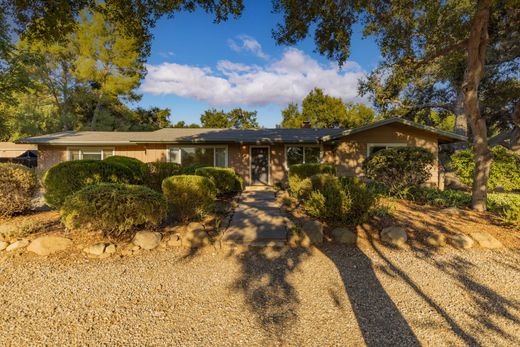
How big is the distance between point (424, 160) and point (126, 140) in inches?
513

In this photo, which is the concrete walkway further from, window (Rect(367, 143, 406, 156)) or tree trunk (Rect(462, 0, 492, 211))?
window (Rect(367, 143, 406, 156))

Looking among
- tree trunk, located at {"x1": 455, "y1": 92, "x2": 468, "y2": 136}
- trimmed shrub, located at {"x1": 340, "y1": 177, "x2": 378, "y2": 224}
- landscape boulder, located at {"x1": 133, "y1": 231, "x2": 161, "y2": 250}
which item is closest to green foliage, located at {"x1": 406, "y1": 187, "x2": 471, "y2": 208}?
trimmed shrub, located at {"x1": 340, "y1": 177, "x2": 378, "y2": 224}

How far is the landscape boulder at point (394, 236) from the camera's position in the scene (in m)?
4.87

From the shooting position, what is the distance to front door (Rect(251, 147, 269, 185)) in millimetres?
13047

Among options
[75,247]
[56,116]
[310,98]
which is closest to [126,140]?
[75,247]

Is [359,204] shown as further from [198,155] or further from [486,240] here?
[198,155]

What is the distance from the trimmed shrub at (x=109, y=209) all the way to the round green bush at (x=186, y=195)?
101cm

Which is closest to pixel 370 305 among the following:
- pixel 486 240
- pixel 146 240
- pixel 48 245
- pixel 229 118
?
pixel 486 240

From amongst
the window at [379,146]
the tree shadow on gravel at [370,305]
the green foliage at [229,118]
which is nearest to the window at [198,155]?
the window at [379,146]

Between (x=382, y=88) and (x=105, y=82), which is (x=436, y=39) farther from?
(x=105, y=82)

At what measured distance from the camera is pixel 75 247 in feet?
14.7

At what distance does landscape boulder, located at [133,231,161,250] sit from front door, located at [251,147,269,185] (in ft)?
27.8

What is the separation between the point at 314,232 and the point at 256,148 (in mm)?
8513

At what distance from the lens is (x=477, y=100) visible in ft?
21.8
